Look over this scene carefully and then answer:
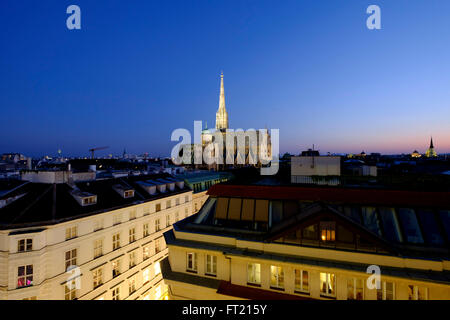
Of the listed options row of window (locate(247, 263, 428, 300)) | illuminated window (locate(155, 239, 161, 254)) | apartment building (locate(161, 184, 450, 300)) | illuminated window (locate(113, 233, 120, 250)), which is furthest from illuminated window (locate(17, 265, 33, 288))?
row of window (locate(247, 263, 428, 300))

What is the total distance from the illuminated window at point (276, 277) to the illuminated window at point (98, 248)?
67.6 feet

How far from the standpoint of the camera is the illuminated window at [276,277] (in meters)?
12.7

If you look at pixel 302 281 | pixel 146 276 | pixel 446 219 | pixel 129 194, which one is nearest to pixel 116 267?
pixel 146 276

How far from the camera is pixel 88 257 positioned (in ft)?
79.6

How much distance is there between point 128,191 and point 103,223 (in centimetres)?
548

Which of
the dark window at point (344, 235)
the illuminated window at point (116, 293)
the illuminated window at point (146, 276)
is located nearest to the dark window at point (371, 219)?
the dark window at point (344, 235)

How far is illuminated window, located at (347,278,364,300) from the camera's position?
1156cm

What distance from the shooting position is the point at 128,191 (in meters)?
30.7

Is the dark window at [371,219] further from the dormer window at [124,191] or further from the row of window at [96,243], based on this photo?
the dormer window at [124,191]

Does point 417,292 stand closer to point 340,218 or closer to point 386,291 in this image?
point 386,291

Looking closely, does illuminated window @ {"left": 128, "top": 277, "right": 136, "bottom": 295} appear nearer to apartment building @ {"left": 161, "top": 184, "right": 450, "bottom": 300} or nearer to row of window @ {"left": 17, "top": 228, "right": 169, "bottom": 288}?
row of window @ {"left": 17, "top": 228, "right": 169, "bottom": 288}
